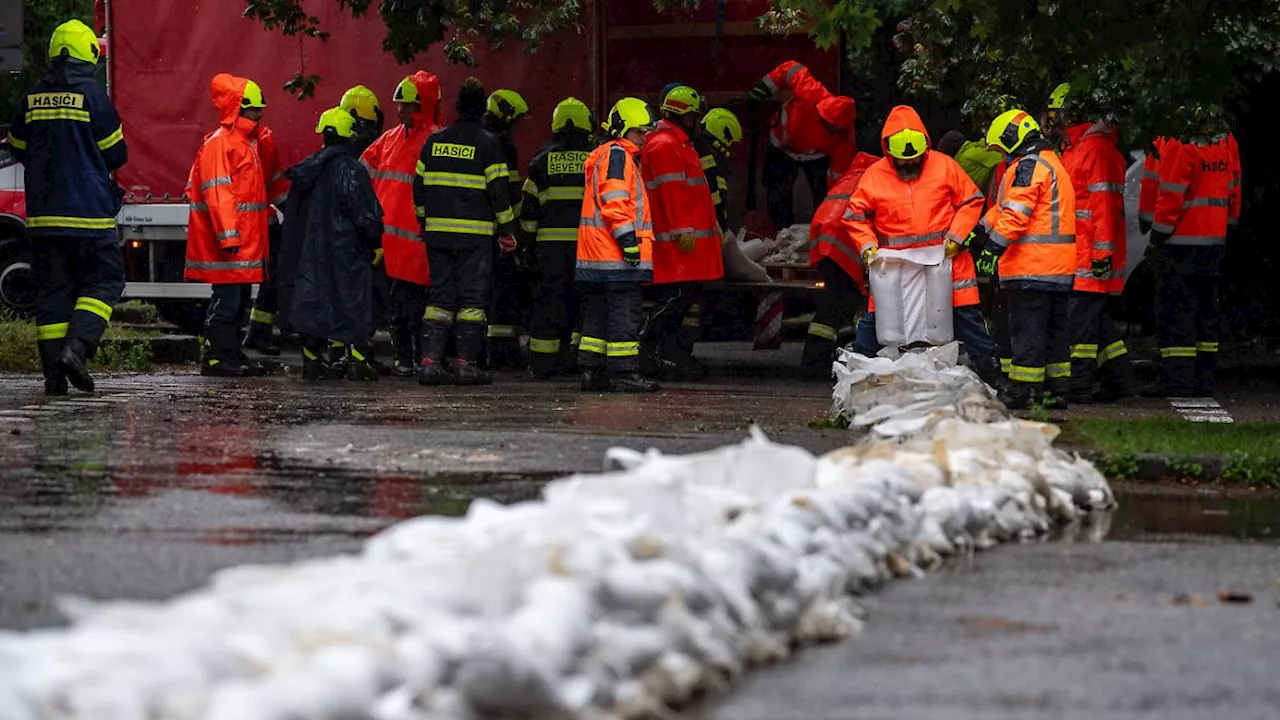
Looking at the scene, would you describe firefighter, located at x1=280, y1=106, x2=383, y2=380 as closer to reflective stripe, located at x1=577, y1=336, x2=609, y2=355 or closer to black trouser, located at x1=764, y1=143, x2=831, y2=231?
reflective stripe, located at x1=577, y1=336, x2=609, y2=355

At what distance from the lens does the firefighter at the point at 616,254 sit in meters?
13.1

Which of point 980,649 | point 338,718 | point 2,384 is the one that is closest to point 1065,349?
point 2,384

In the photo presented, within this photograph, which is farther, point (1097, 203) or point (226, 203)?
point (226, 203)

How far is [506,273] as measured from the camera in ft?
49.9

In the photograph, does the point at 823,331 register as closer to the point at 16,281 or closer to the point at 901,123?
the point at 901,123

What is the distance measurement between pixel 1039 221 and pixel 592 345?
3.00 m

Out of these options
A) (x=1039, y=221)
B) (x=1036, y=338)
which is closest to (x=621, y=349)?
(x=1036, y=338)

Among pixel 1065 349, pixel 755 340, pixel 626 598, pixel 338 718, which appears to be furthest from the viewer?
pixel 755 340

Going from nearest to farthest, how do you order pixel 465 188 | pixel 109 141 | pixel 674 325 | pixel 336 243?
pixel 109 141 < pixel 465 188 < pixel 336 243 < pixel 674 325

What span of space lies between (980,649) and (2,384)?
9.55 metres

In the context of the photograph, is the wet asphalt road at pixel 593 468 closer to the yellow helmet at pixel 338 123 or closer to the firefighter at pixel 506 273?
the yellow helmet at pixel 338 123

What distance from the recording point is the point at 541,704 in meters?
3.97

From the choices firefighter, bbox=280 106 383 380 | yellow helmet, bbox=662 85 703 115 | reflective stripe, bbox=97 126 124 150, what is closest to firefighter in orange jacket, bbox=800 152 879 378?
yellow helmet, bbox=662 85 703 115

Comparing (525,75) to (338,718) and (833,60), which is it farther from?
(338,718)
